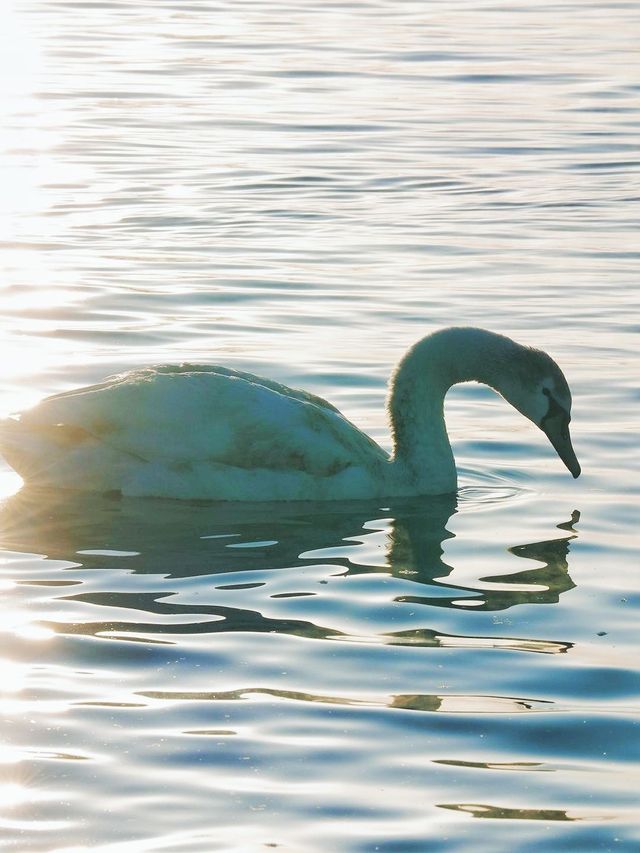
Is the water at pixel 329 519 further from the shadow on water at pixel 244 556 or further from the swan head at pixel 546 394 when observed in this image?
the swan head at pixel 546 394

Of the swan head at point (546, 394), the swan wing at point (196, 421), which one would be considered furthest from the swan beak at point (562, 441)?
the swan wing at point (196, 421)

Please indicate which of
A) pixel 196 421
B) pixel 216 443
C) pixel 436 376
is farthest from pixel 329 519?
pixel 436 376

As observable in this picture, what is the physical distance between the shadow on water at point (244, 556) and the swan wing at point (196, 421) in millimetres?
274

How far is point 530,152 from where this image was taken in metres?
20.7

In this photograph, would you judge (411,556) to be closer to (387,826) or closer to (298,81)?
(387,826)

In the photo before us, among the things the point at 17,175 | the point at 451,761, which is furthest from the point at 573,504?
the point at 17,175

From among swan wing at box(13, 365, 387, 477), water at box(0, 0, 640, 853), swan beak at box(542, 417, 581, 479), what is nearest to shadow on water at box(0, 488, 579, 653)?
water at box(0, 0, 640, 853)

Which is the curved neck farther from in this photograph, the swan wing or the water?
the swan wing

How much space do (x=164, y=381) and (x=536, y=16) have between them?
2689 cm

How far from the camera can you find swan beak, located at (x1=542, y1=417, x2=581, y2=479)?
386 inches

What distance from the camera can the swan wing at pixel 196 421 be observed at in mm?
9094

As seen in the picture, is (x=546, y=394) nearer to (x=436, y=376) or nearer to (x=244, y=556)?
(x=436, y=376)

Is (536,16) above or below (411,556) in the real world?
above

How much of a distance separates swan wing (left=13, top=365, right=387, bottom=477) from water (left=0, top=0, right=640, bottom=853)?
0.28 metres
